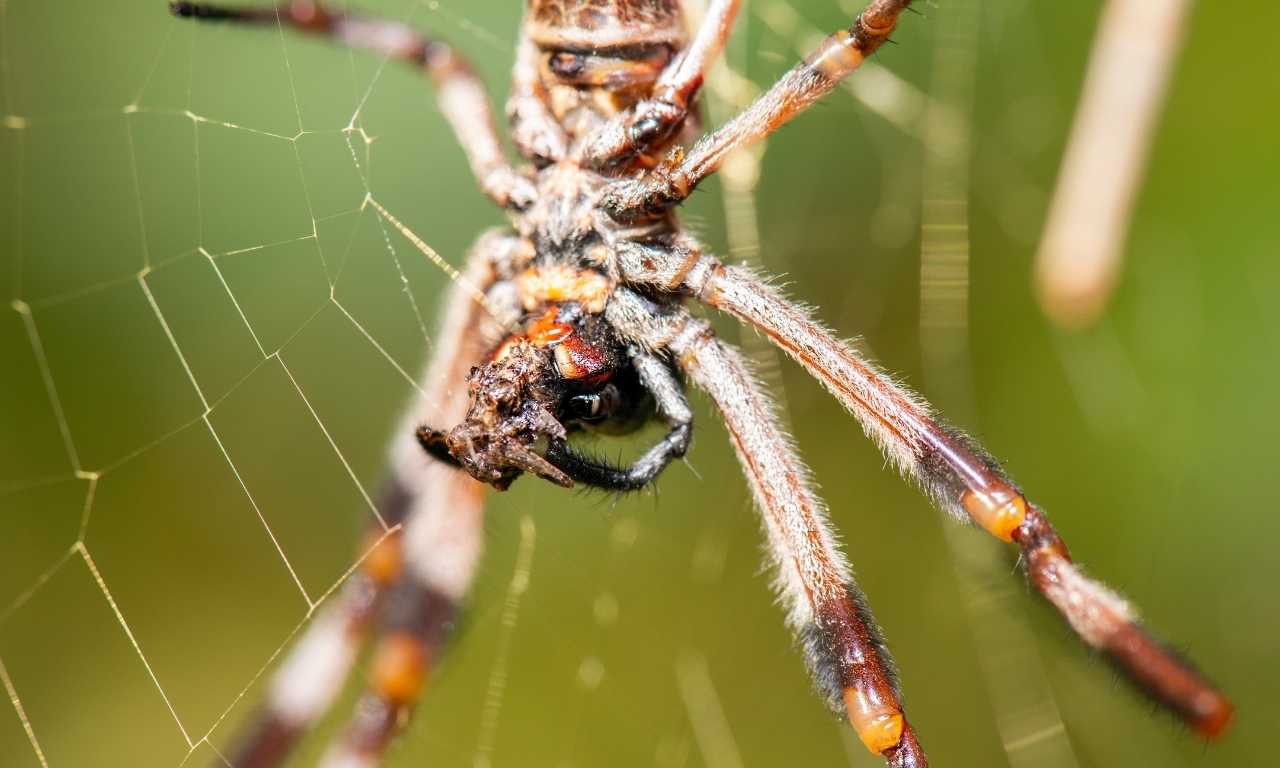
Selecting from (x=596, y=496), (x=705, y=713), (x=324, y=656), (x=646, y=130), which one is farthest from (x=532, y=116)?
(x=705, y=713)

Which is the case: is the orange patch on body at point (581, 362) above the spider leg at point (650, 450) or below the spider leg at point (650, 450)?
above

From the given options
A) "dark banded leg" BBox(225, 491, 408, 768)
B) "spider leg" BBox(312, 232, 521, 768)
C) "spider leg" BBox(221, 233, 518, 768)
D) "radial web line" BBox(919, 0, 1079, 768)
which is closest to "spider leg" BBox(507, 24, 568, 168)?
"spider leg" BBox(221, 233, 518, 768)

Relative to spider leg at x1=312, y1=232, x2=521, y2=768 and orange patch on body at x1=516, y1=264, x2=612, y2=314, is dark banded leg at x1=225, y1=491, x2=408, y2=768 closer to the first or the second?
spider leg at x1=312, y1=232, x2=521, y2=768

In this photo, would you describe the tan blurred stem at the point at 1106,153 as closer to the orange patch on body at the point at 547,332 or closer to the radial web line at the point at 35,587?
the orange patch on body at the point at 547,332

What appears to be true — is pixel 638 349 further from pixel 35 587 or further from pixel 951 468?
pixel 35 587

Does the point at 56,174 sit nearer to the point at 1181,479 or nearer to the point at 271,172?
the point at 271,172

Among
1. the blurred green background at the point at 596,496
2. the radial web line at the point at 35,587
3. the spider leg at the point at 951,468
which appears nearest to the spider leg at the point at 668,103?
the spider leg at the point at 951,468

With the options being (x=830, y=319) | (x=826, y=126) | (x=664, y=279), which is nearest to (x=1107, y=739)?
(x=830, y=319)
